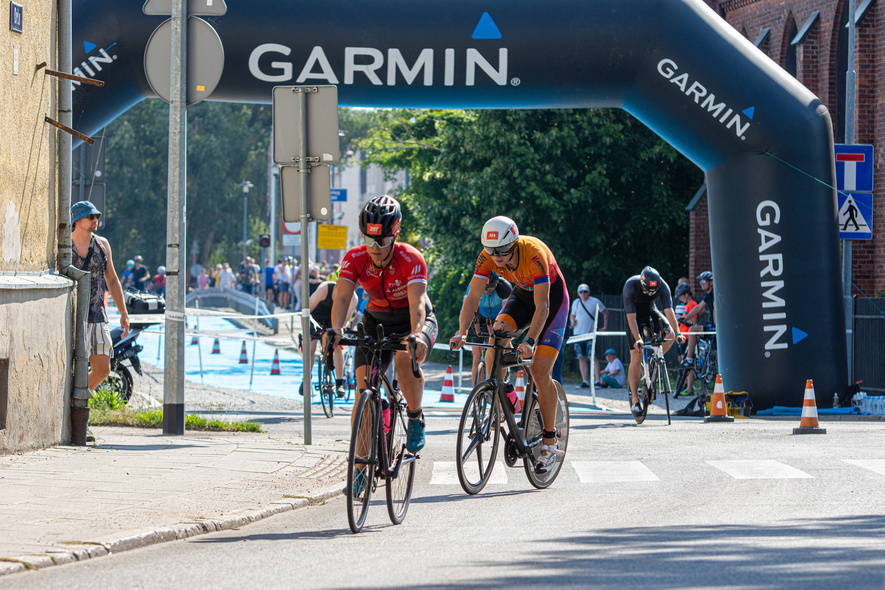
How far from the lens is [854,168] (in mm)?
16266

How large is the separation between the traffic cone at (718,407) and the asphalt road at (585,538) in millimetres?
3772

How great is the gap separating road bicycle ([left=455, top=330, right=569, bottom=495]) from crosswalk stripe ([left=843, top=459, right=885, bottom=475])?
2.64 metres

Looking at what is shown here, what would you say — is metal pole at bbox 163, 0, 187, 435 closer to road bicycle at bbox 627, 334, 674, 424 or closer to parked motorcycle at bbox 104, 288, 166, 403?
parked motorcycle at bbox 104, 288, 166, 403

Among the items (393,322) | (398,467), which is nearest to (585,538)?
(398,467)

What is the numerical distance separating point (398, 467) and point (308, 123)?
4575 mm

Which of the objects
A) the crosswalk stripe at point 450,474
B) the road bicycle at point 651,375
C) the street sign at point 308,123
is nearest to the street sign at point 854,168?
the road bicycle at point 651,375

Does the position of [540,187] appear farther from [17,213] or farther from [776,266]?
[17,213]

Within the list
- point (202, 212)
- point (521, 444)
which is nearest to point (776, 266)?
point (521, 444)

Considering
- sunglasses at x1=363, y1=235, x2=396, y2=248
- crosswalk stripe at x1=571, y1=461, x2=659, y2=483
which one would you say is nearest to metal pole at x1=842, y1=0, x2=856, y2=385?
crosswalk stripe at x1=571, y1=461, x2=659, y2=483

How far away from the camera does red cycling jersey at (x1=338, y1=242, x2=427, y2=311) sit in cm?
757

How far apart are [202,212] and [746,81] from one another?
60.2m

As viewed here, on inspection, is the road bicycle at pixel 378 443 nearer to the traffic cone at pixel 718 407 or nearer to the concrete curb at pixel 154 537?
the concrete curb at pixel 154 537

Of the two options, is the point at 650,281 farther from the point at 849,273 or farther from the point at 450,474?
the point at 450,474

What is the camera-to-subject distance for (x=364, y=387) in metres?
7.39
